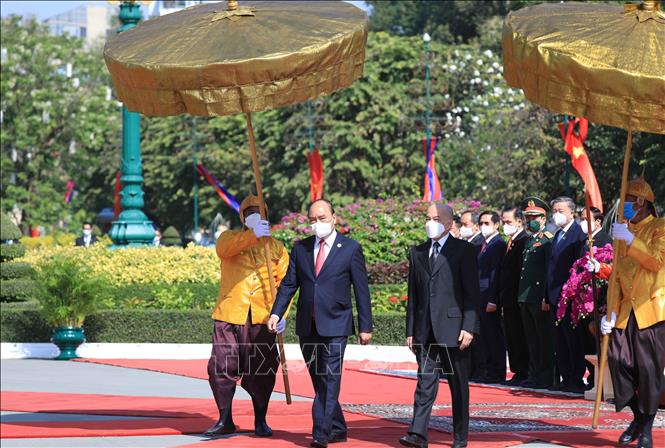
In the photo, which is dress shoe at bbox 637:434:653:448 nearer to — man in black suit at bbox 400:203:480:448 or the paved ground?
the paved ground

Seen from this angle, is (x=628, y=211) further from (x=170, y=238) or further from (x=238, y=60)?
(x=170, y=238)

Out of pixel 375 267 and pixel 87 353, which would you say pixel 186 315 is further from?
pixel 375 267

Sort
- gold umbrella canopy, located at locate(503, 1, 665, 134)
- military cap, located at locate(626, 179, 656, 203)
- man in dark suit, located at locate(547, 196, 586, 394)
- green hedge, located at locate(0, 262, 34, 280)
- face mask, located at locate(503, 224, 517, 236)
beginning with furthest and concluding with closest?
green hedge, located at locate(0, 262, 34, 280), face mask, located at locate(503, 224, 517, 236), man in dark suit, located at locate(547, 196, 586, 394), military cap, located at locate(626, 179, 656, 203), gold umbrella canopy, located at locate(503, 1, 665, 134)

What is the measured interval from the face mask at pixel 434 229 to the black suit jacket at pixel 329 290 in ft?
2.30

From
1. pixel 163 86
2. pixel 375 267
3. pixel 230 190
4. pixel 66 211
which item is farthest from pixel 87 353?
pixel 66 211

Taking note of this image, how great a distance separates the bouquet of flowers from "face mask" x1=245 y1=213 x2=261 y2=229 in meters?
3.94

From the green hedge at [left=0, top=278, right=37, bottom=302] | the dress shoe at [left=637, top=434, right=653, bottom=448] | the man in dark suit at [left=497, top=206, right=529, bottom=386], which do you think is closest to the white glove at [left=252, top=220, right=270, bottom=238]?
the dress shoe at [left=637, top=434, right=653, bottom=448]

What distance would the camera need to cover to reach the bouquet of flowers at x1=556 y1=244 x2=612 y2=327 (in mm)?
13844

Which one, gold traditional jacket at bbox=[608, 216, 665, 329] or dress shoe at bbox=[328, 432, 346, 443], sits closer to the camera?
gold traditional jacket at bbox=[608, 216, 665, 329]

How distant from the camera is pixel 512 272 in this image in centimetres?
1603

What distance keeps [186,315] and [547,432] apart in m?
10.8

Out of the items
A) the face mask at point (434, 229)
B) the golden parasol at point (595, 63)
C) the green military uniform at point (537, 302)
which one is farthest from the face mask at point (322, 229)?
the green military uniform at point (537, 302)

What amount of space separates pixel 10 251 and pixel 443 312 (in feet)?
46.0

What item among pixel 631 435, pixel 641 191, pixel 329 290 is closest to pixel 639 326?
pixel 631 435
